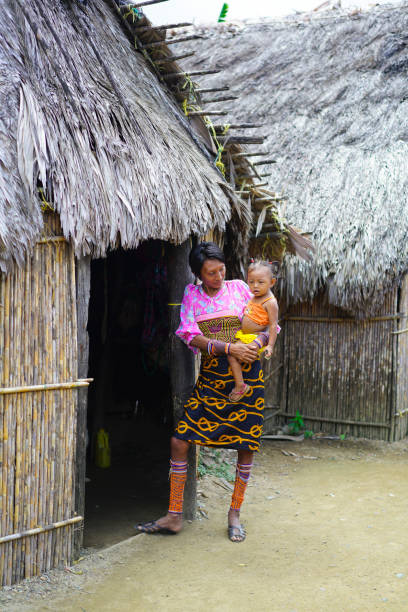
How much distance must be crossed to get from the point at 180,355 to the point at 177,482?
0.88 m

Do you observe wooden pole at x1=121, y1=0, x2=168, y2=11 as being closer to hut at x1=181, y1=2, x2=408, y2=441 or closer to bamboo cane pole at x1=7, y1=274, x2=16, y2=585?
hut at x1=181, y1=2, x2=408, y2=441

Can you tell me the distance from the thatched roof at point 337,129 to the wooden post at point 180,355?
3026 millimetres

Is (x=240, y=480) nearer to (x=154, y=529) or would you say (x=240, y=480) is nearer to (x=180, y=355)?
(x=154, y=529)

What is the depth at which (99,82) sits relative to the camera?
405 centimetres

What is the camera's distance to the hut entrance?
567 cm

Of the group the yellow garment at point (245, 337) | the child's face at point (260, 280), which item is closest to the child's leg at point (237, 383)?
the yellow garment at point (245, 337)

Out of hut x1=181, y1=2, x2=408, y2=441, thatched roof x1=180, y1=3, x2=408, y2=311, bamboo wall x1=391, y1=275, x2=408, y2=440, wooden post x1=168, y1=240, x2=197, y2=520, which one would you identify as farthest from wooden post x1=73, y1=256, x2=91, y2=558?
bamboo wall x1=391, y1=275, x2=408, y2=440

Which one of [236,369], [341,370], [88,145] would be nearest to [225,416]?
[236,369]

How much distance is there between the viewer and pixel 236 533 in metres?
4.17

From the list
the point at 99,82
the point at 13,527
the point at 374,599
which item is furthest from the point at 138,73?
the point at 374,599

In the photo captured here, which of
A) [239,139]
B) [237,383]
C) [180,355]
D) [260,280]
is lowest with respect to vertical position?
Result: [237,383]

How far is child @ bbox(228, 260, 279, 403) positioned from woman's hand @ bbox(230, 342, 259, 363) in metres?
0.04

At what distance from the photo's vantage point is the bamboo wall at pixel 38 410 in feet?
10.7

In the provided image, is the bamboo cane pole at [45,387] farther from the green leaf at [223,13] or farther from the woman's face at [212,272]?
the green leaf at [223,13]
